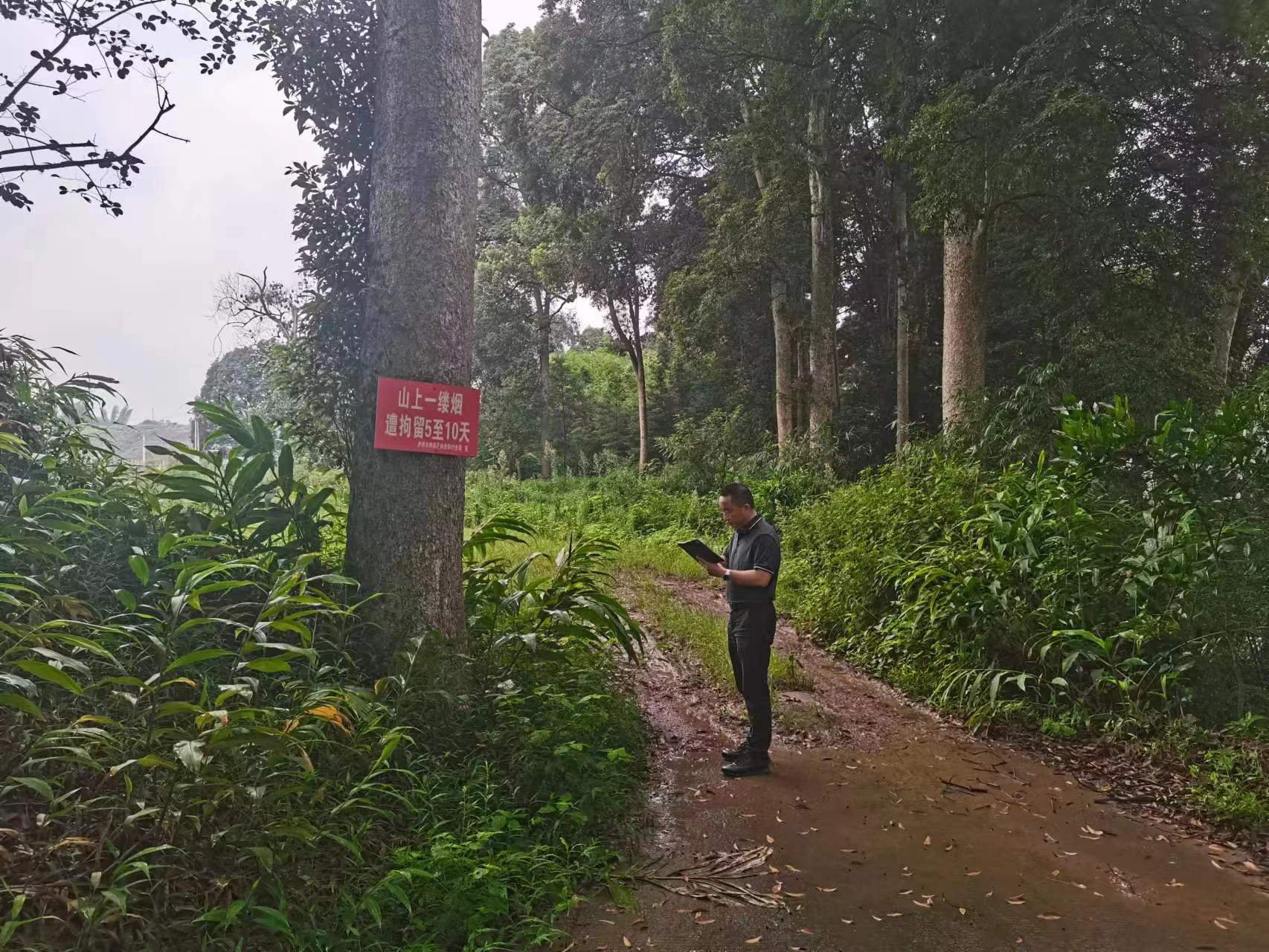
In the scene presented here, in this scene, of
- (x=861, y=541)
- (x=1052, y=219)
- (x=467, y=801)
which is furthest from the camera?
(x=1052, y=219)

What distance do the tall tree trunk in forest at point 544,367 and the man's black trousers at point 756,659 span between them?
1813 cm

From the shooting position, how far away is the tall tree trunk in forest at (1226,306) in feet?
31.9

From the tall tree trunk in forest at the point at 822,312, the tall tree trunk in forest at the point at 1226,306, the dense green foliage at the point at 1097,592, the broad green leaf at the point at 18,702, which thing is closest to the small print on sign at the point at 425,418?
the broad green leaf at the point at 18,702

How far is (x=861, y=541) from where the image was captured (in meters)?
7.82

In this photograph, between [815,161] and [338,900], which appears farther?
[815,161]

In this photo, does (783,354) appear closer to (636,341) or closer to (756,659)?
(636,341)

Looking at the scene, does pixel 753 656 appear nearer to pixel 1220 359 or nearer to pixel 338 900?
pixel 338 900

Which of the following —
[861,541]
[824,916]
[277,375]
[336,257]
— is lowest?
[824,916]

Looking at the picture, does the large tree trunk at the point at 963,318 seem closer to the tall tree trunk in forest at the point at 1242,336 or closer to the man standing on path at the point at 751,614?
the man standing on path at the point at 751,614

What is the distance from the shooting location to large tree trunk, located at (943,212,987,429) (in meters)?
9.34

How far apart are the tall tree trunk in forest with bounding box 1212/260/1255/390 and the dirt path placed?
8.36 m

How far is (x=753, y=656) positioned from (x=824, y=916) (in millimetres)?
1689

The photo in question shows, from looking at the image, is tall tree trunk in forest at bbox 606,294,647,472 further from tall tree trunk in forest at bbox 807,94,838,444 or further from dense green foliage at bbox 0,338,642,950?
dense green foliage at bbox 0,338,642,950

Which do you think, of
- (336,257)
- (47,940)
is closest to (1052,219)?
(336,257)
